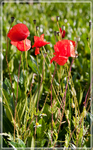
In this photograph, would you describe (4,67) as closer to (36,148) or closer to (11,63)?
(11,63)

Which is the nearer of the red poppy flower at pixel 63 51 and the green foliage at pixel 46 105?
the red poppy flower at pixel 63 51

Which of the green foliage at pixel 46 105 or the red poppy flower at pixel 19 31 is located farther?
the green foliage at pixel 46 105

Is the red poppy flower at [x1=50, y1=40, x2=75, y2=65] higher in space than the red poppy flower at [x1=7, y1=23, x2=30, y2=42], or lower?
lower

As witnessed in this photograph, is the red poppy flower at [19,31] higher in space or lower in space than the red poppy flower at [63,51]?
higher

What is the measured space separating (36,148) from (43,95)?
1.44 ft

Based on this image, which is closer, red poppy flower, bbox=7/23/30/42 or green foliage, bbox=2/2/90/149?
red poppy flower, bbox=7/23/30/42

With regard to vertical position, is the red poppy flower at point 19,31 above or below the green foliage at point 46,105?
above

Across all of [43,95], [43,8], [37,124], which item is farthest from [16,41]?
[43,8]

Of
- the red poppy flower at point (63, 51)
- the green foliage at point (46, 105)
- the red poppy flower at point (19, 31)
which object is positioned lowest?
the green foliage at point (46, 105)

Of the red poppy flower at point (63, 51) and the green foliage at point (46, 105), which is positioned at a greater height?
the red poppy flower at point (63, 51)

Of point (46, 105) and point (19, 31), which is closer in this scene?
point (19, 31)

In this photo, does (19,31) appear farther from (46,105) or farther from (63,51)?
(46,105)

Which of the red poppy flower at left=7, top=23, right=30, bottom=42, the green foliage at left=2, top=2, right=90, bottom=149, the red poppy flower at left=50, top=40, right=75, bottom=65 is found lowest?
the green foliage at left=2, top=2, right=90, bottom=149

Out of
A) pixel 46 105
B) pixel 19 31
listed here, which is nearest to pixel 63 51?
pixel 19 31
